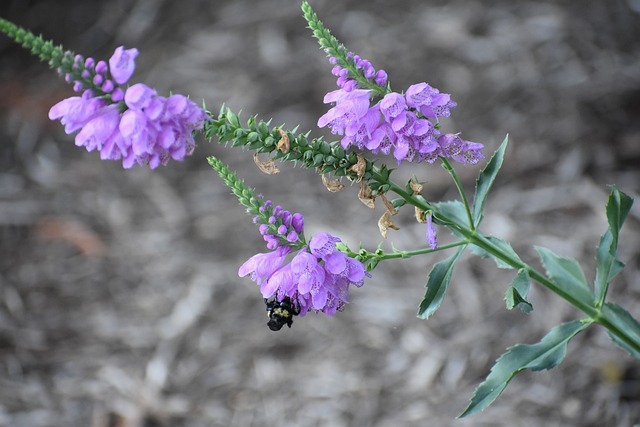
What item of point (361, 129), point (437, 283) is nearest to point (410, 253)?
point (437, 283)

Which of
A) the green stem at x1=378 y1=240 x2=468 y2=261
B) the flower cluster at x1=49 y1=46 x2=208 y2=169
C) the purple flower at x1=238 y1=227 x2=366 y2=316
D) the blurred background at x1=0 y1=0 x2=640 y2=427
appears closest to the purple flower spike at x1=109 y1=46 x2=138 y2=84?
the flower cluster at x1=49 y1=46 x2=208 y2=169

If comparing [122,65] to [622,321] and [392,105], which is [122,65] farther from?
[622,321]

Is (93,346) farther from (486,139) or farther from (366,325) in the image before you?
(486,139)

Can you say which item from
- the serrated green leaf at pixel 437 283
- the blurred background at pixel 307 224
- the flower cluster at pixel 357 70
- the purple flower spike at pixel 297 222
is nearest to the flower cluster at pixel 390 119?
the flower cluster at pixel 357 70

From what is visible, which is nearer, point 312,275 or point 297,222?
point 312,275

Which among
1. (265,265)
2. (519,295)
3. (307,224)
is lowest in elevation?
(307,224)

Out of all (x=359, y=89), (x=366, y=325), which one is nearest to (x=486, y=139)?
(x=366, y=325)

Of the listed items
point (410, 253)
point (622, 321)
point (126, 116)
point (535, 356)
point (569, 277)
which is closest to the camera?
point (126, 116)
